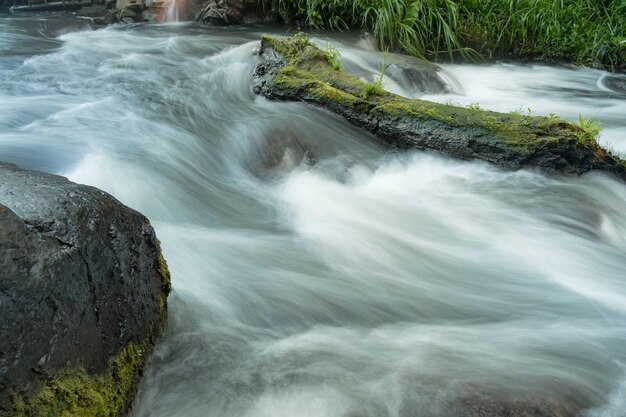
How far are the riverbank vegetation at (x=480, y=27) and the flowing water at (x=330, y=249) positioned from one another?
1.65 metres

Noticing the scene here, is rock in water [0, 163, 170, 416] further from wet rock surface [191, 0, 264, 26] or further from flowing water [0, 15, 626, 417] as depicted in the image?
wet rock surface [191, 0, 264, 26]

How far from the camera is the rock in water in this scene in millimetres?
1556

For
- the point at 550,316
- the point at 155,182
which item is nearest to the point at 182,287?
the point at 155,182

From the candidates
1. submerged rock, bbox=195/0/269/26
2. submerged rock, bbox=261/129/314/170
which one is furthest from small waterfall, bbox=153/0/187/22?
submerged rock, bbox=261/129/314/170

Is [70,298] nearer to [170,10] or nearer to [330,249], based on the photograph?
[330,249]

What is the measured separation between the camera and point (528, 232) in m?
3.65

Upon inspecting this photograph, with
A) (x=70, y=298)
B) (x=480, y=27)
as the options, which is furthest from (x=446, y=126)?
(x=480, y=27)

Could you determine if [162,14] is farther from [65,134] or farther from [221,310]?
[221,310]

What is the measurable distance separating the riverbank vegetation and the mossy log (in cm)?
276

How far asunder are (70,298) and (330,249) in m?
1.80

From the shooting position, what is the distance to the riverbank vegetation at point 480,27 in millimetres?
7645

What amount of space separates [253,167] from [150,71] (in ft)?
7.89

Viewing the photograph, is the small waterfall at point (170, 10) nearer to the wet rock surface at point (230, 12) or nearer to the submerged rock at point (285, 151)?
the wet rock surface at point (230, 12)

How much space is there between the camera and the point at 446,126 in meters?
4.36
